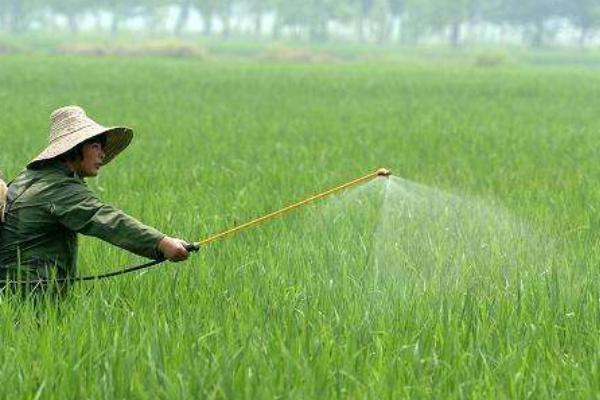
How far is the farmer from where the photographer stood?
3.46 m

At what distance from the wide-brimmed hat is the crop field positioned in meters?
0.57

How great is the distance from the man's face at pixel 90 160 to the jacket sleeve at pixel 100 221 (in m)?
0.16

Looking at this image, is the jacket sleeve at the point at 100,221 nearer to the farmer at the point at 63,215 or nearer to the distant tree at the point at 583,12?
the farmer at the point at 63,215

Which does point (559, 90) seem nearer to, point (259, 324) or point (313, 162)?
point (313, 162)

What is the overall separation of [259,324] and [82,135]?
99cm

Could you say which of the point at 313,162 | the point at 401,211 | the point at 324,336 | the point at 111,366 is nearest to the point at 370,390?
the point at 324,336

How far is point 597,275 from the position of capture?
4.27 metres

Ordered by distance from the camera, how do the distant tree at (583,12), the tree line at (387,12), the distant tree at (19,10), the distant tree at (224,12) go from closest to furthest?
the distant tree at (583,12) < the tree line at (387,12) < the distant tree at (19,10) < the distant tree at (224,12)

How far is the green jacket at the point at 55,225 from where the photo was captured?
3457mm

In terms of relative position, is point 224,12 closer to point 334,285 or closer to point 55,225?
point 334,285

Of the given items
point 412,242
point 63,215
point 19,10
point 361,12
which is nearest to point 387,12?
point 361,12

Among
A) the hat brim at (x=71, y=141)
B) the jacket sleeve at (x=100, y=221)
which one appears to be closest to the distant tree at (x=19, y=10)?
the hat brim at (x=71, y=141)

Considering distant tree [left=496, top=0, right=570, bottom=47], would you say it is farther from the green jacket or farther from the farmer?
the green jacket

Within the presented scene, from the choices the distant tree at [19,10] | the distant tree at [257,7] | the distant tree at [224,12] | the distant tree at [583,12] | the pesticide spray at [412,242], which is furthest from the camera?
the distant tree at [257,7]
